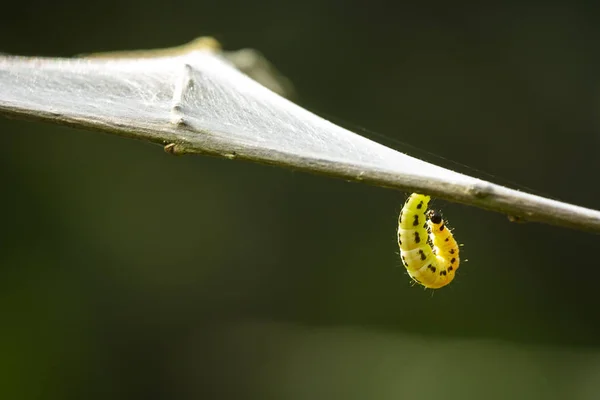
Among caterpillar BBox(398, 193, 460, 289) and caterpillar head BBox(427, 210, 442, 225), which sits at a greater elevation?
caterpillar head BBox(427, 210, 442, 225)

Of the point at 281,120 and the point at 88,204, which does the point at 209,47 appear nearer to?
the point at 281,120

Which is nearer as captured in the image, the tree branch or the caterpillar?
the tree branch

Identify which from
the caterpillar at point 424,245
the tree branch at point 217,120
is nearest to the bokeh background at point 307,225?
the caterpillar at point 424,245

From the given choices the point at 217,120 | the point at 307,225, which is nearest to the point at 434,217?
the point at 217,120

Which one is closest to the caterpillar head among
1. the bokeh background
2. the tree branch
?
the tree branch

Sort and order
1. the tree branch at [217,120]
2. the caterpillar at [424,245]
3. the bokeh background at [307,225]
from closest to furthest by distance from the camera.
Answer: the tree branch at [217,120], the caterpillar at [424,245], the bokeh background at [307,225]

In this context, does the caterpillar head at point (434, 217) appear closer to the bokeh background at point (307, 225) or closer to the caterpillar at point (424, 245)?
the caterpillar at point (424, 245)

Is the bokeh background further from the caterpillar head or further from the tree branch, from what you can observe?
the tree branch
